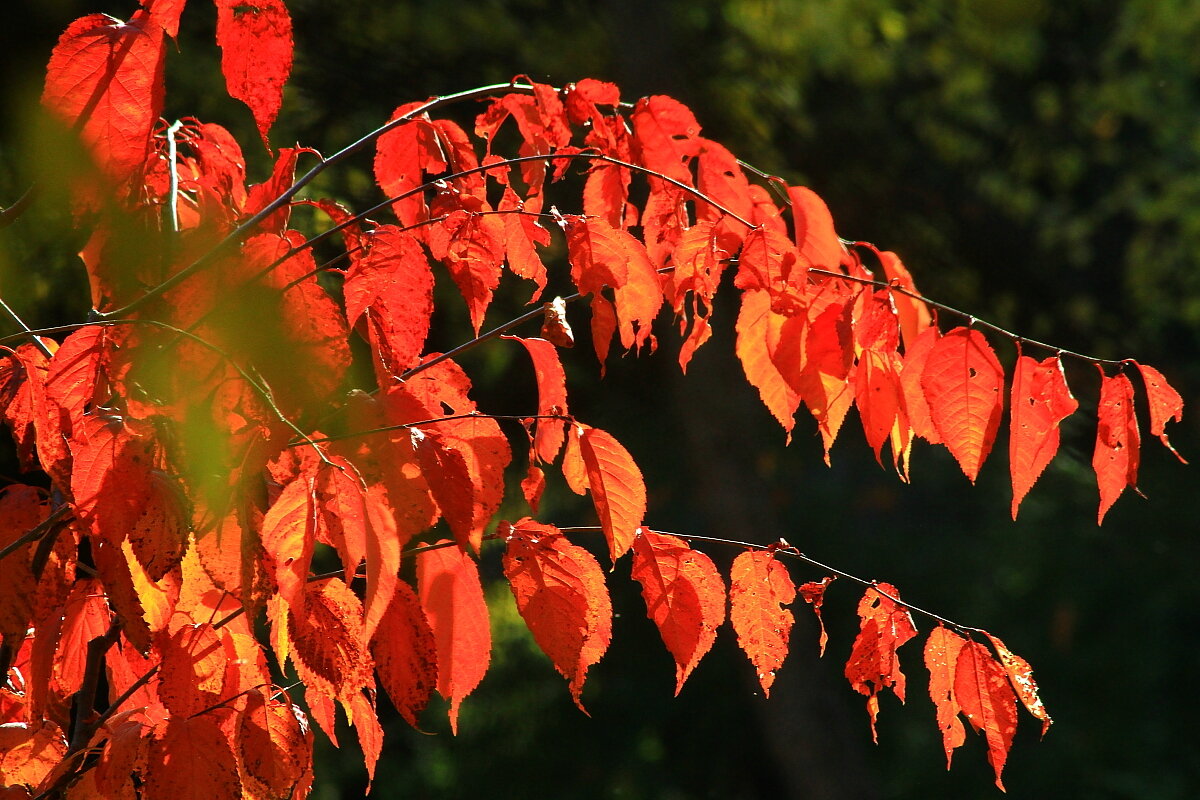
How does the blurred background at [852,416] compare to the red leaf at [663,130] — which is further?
the blurred background at [852,416]

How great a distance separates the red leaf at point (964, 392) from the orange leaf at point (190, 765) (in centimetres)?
58

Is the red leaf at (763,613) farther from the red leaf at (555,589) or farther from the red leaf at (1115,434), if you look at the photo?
the red leaf at (1115,434)

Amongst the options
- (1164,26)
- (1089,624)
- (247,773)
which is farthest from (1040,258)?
(247,773)

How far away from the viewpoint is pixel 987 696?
97cm

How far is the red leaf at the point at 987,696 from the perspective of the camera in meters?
0.96

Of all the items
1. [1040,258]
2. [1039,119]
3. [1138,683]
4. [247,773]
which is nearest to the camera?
[247,773]

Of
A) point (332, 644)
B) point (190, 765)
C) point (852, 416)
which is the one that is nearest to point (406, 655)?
point (332, 644)

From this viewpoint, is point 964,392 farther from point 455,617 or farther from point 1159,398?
point 455,617

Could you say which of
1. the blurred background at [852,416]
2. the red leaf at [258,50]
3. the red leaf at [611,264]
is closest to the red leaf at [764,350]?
the red leaf at [611,264]

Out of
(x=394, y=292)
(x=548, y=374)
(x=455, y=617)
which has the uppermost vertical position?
(x=394, y=292)

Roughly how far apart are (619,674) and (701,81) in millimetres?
2582

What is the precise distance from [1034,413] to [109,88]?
0.72 m

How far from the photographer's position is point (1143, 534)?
5.61 m

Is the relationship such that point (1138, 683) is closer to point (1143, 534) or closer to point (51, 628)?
point (1143, 534)
